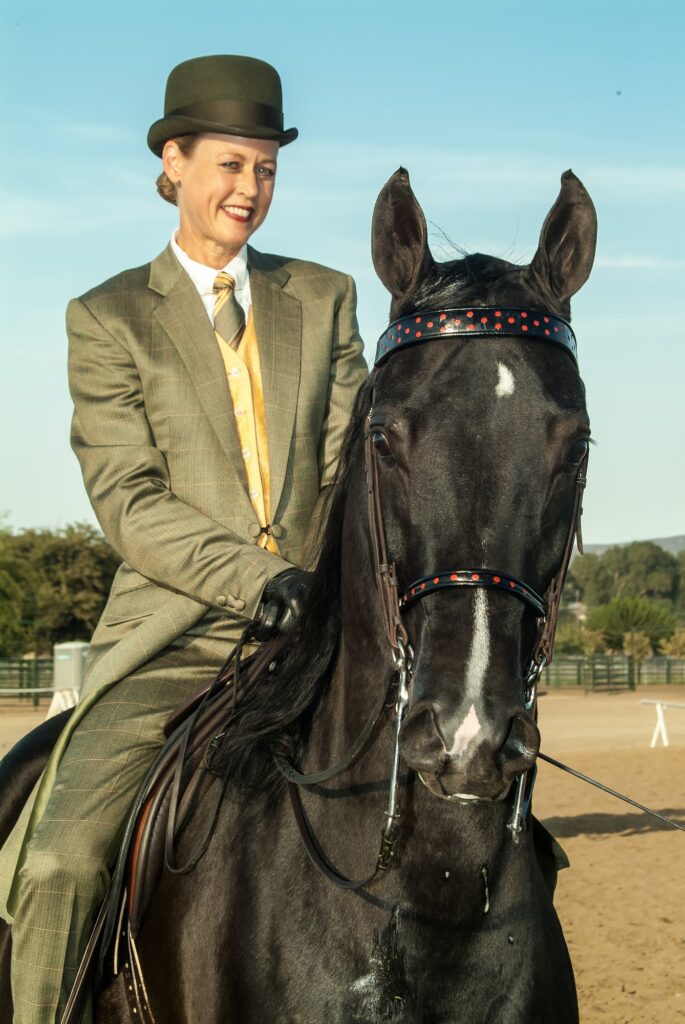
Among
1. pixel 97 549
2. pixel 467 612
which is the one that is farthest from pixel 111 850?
pixel 97 549

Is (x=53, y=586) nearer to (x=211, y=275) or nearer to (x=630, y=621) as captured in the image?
(x=630, y=621)

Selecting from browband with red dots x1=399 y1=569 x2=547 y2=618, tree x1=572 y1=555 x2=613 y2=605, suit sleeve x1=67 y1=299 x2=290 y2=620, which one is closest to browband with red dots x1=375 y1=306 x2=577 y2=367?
browband with red dots x1=399 y1=569 x2=547 y2=618

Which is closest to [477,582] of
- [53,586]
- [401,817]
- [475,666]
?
[475,666]

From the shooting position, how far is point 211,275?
13.9ft

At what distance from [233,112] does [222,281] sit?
1.74 feet

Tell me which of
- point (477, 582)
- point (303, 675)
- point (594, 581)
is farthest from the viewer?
point (594, 581)

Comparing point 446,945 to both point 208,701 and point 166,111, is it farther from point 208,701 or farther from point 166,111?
point 166,111

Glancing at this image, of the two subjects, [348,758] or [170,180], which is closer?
[348,758]

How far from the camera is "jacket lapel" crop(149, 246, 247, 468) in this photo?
156 inches

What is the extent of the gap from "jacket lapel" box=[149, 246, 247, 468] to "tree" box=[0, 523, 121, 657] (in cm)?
4264

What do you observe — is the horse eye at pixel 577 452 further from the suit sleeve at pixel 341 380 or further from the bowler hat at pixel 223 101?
the bowler hat at pixel 223 101

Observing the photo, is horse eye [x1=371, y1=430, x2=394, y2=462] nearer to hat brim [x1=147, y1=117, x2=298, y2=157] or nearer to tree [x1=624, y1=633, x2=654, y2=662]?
hat brim [x1=147, y1=117, x2=298, y2=157]

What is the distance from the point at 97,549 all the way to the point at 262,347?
45.7 m

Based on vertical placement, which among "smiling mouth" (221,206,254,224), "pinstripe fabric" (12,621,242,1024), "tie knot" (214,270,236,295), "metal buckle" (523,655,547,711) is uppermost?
"smiling mouth" (221,206,254,224)
